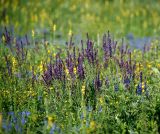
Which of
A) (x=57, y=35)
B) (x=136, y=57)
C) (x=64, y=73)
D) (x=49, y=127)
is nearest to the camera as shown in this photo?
(x=49, y=127)

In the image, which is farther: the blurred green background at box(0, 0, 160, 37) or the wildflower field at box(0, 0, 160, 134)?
the blurred green background at box(0, 0, 160, 37)

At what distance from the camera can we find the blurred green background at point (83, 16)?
1055 centimetres

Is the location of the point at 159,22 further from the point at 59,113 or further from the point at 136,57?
the point at 59,113

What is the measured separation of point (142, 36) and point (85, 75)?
6178 mm

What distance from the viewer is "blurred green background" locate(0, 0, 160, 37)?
10555mm

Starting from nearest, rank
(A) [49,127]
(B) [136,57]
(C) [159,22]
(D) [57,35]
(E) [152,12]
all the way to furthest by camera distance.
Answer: (A) [49,127], (B) [136,57], (D) [57,35], (C) [159,22], (E) [152,12]

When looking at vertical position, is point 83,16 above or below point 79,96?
above

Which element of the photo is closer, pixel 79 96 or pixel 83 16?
pixel 79 96

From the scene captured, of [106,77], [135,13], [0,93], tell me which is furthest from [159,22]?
[0,93]

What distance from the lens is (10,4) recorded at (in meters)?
12.0

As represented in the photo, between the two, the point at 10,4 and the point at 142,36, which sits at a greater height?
the point at 10,4

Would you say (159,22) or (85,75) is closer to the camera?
(85,75)

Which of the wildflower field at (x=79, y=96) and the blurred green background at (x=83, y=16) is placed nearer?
the wildflower field at (x=79, y=96)

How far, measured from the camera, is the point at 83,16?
11.5 metres
